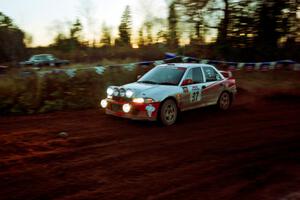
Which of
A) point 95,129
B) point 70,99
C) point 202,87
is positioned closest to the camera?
point 95,129

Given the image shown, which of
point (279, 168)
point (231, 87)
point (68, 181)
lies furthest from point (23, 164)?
point (231, 87)

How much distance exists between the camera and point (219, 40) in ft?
86.2

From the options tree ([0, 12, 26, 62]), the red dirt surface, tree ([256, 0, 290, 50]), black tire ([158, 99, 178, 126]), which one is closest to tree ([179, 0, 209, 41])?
tree ([256, 0, 290, 50])

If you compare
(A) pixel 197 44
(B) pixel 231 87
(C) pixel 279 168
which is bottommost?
(C) pixel 279 168

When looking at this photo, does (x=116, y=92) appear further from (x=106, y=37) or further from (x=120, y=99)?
(x=106, y=37)

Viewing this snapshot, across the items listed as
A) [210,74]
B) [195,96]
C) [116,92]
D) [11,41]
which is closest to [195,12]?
[11,41]

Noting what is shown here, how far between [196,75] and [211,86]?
2.15ft

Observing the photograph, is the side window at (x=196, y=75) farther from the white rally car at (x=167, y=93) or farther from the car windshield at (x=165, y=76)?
the car windshield at (x=165, y=76)

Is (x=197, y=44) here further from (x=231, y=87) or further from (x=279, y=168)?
(x=279, y=168)

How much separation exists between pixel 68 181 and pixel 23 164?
1.09m

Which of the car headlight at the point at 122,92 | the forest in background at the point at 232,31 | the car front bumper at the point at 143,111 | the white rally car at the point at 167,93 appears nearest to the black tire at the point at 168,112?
the white rally car at the point at 167,93

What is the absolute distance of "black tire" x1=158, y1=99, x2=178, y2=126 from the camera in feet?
26.8

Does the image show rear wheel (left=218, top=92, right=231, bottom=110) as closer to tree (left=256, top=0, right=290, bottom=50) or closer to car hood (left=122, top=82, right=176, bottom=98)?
car hood (left=122, top=82, right=176, bottom=98)

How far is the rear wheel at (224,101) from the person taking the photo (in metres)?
10.1
